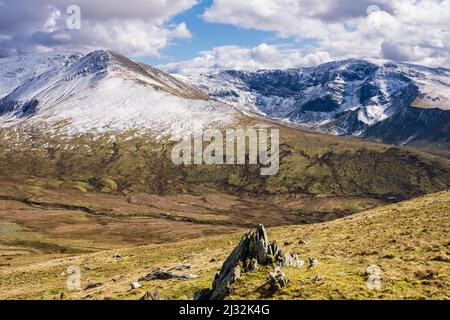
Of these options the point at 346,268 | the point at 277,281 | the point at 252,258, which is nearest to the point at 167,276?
the point at 252,258

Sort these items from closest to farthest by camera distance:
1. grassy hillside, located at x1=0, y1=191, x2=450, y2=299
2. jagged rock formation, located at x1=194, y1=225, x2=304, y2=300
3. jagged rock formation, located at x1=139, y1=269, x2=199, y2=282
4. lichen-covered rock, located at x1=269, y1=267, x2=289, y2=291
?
grassy hillside, located at x1=0, y1=191, x2=450, y2=299, lichen-covered rock, located at x1=269, y1=267, x2=289, y2=291, jagged rock formation, located at x1=194, y1=225, x2=304, y2=300, jagged rock formation, located at x1=139, y1=269, x2=199, y2=282

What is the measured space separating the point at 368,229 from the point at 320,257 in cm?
1381

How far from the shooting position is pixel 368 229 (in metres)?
56.6

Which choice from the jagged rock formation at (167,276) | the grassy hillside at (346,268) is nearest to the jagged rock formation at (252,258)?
the grassy hillside at (346,268)

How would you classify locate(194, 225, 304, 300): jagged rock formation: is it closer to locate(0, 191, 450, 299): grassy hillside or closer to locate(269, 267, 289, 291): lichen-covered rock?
locate(0, 191, 450, 299): grassy hillside

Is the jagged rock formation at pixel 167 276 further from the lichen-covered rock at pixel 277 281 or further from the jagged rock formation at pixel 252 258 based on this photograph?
the lichen-covered rock at pixel 277 281

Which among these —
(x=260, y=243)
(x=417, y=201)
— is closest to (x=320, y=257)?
(x=260, y=243)

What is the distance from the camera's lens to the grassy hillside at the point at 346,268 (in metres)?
32.2

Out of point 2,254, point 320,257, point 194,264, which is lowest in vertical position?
point 2,254

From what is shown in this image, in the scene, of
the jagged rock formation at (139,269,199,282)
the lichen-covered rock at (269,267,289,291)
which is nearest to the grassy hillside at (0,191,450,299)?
the lichen-covered rock at (269,267,289,291)

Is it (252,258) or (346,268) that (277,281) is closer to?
(252,258)

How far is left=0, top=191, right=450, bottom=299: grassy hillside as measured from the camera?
32156 millimetres

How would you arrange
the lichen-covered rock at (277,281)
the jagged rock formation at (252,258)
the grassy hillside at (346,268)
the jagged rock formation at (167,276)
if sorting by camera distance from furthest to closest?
1. the jagged rock formation at (167,276)
2. the jagged rock formation at (252,258)
3. the lichen-covered rock at (277,281)
4. the grassy hillside at (346,268)
